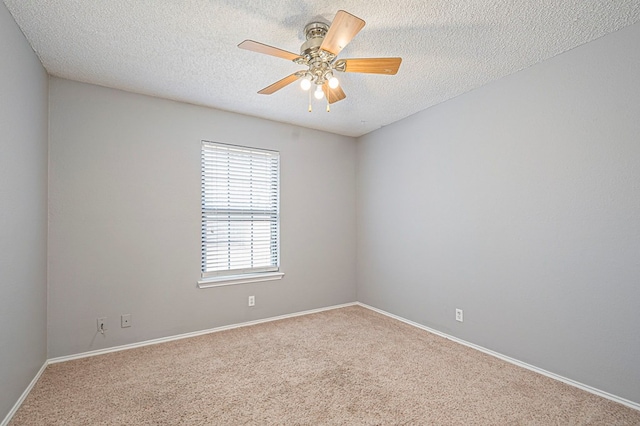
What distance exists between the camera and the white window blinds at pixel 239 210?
11.8ft

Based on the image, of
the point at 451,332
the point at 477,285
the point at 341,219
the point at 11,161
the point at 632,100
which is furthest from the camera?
the point at 341,219

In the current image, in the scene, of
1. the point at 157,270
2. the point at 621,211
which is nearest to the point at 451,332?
the point at 621,211

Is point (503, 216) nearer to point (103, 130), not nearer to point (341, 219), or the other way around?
point (341, 219)

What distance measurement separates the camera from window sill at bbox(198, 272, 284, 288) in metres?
3.51

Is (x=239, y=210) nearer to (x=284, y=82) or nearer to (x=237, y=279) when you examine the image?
(x=237, y=279)

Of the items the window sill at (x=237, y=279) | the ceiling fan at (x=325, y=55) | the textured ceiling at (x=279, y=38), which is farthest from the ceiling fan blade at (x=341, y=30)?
the window sill at (x=237, y=279)

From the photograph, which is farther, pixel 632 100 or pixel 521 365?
pixel 521 365

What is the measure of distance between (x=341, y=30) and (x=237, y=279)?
2.88 meters

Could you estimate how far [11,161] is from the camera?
6.50 ft

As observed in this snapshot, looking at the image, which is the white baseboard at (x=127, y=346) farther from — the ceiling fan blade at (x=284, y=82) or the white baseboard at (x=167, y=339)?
the ceiling fan blade at (x=284, y=82)

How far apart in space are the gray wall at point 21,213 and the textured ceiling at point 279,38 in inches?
10.6

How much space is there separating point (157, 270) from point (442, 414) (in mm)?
2841

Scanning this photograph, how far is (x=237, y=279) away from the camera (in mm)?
3699

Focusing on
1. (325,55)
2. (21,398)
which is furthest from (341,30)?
(21,398)
